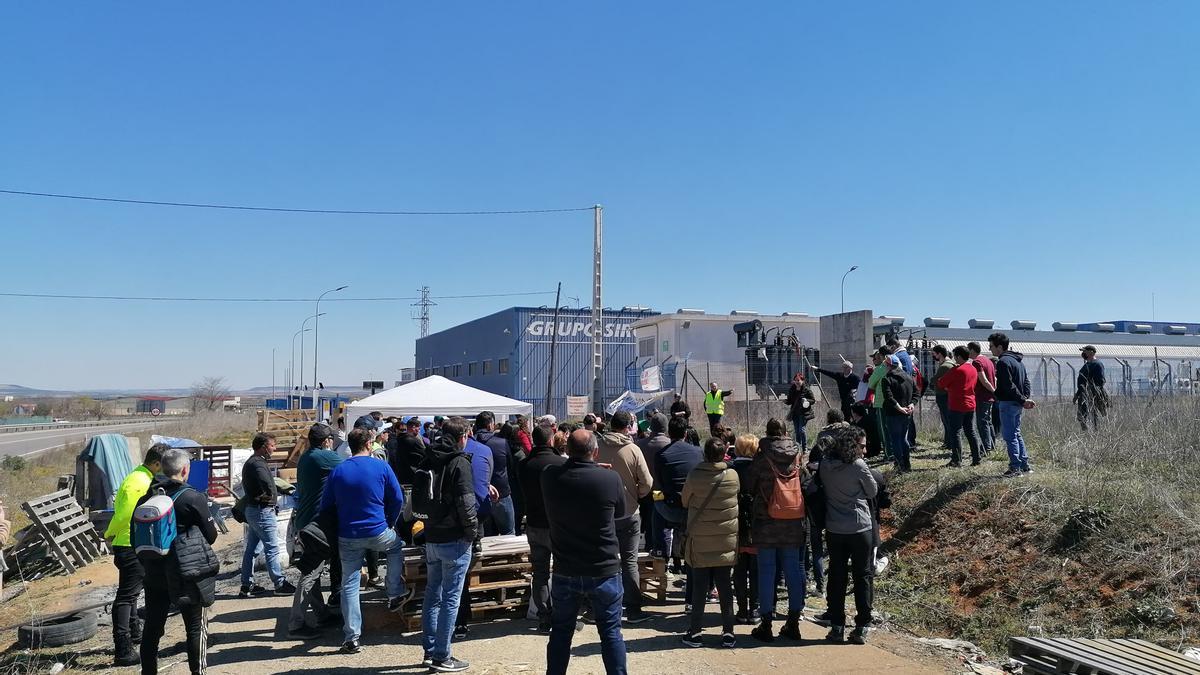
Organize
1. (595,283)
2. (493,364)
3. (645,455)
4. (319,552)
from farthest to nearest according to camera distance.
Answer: (493,364) < (595,283) < (645,455) < (319,552)

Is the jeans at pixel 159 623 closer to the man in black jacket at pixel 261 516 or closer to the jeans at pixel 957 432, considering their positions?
the man in black jacket at pixel 261 516

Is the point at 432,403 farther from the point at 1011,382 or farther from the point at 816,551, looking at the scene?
the point at 1011,382


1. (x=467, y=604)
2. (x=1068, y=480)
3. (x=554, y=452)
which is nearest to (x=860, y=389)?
(x=1068, y=480)

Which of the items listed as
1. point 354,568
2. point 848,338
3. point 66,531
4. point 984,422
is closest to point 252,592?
point 354,568

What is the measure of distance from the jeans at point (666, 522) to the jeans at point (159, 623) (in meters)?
4.10

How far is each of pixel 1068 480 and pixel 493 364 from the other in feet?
148

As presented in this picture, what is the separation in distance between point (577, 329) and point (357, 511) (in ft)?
144

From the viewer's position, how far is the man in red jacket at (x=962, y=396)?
33.9 ft

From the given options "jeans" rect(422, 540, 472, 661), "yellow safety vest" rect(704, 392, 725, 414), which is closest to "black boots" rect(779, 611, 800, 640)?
"jeans" rect(422, 540, 472, 661)

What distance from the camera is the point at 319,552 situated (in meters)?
6.82

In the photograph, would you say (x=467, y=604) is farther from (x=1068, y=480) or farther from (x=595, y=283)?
(x=595, y=283)

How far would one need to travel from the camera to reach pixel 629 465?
24.3 ft

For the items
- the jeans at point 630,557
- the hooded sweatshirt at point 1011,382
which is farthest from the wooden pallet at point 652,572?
the hooded sweatshirt at point 1011,382

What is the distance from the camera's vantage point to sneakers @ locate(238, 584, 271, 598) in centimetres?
905
